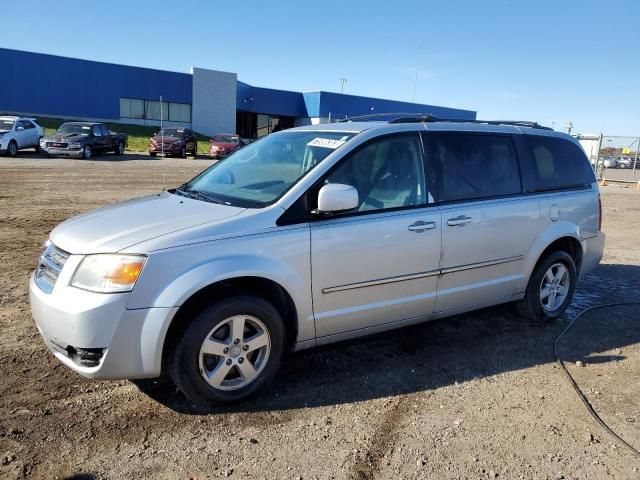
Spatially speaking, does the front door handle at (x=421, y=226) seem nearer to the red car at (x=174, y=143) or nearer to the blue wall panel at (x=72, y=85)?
the red car at (x=174, y=143)

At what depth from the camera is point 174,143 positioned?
97.7 ft

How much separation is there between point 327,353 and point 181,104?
1796 inches

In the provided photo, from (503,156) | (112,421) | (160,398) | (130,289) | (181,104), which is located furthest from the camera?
(181,104)

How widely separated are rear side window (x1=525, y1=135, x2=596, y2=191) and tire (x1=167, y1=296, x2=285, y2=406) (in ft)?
9.81

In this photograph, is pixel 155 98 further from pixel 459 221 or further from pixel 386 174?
pixel 459 221

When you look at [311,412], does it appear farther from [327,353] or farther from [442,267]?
[442,267]

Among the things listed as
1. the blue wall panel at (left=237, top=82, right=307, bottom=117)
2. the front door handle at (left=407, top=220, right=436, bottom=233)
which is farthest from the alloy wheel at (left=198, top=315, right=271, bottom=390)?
the blue wall panel at (left=237, top=82, right=307, bottom=117)

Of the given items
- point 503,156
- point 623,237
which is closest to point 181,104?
point 623,237

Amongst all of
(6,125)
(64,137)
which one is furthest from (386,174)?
(6,125)

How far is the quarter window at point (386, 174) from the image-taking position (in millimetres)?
3961

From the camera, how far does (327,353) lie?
173 inches

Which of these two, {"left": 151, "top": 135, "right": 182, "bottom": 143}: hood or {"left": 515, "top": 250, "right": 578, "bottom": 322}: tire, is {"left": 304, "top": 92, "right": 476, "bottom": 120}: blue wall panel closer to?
{"left": 151, "top": 135, "right": 182, "bottom": 143}: hood

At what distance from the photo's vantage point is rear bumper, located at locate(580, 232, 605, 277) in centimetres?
553

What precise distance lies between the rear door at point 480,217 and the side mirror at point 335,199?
3.25 feet
